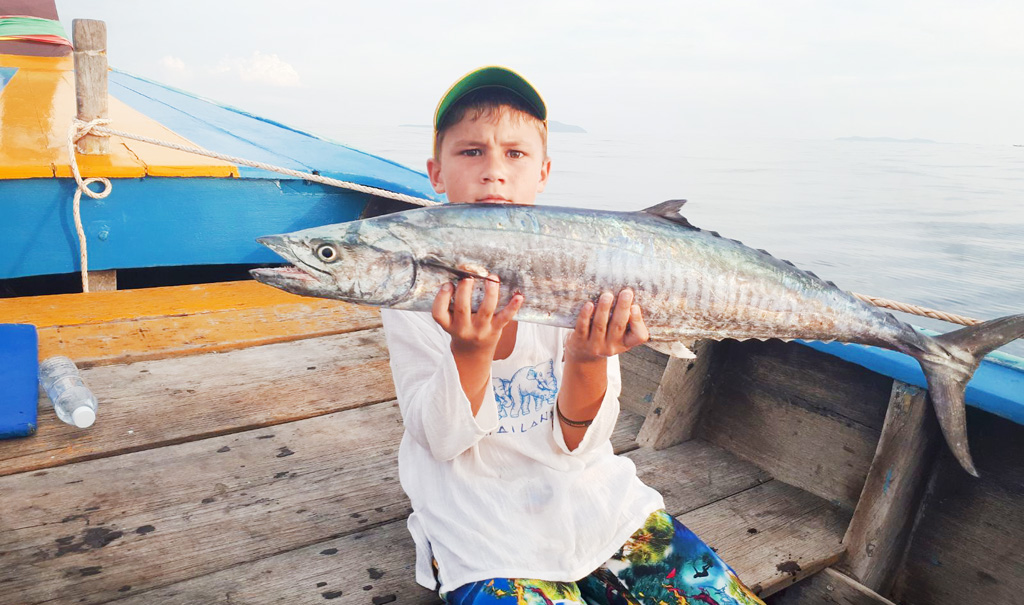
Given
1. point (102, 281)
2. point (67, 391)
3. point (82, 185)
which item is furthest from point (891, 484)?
point (102, 281)

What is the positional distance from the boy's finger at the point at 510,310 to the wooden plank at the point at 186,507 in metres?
1.03

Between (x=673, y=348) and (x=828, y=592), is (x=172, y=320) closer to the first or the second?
(x=673, y=348)

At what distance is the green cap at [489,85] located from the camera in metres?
1.96

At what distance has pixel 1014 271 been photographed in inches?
427

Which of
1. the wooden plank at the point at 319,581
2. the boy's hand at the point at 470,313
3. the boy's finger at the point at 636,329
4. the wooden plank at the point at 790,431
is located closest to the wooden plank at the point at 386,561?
the wooden plank at the point at 319,581

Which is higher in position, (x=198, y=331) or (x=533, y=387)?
(x=533, y=387)

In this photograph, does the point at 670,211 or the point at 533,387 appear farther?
the point at 533,387

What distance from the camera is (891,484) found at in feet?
7.32

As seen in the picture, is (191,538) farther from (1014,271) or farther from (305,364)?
(1014,271)

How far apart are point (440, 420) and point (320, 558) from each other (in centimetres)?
71

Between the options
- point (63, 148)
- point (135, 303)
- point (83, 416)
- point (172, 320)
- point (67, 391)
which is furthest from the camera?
point (63, 148)

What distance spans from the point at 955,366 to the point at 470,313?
1.37 m

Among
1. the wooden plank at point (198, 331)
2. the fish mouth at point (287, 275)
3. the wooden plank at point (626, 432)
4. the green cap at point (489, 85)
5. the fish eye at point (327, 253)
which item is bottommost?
the wooden plank at point (626, 432)

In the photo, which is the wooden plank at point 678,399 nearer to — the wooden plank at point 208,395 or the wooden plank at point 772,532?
the wooden plank at point 772,532
